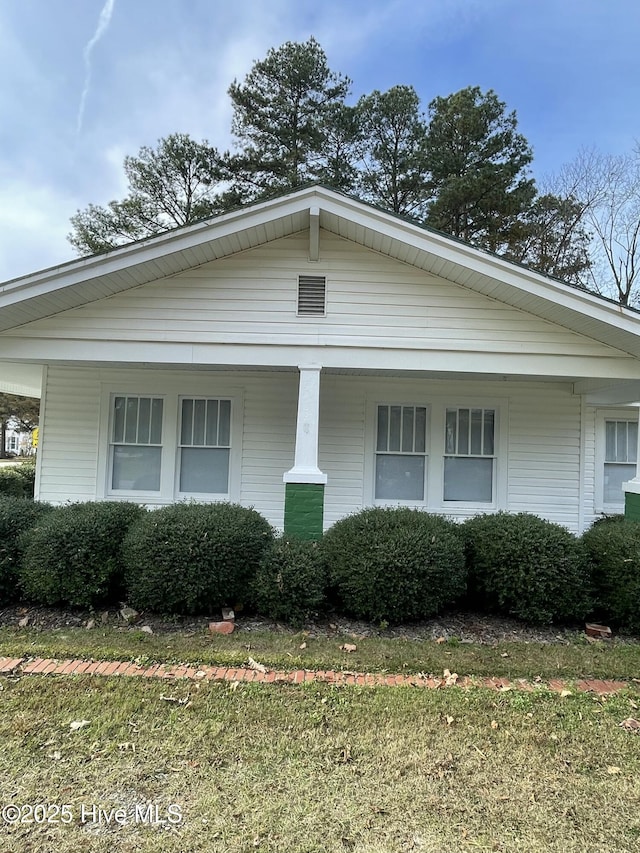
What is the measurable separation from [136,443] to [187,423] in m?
0.86

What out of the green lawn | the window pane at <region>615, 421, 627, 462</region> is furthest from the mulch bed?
the window pane at <region>615, 421, 627, 462</region>

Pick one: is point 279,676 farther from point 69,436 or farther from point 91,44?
point 91,44

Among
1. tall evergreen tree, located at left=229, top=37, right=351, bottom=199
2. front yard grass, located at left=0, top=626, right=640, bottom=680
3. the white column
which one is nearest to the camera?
front yard grass, located at left=0, top=626, right=640, bottom=680

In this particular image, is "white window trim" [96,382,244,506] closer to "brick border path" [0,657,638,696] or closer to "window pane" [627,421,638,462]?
"brick border path" [0,657,638,696]

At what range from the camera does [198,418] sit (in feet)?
26.0

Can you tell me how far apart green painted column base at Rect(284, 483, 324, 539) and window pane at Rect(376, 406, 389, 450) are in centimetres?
211

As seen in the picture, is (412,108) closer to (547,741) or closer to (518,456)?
(518,456)

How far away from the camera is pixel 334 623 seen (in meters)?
5.08

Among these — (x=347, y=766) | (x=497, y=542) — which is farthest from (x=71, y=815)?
(x=497, y=542)

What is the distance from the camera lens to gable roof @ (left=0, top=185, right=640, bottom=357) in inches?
234

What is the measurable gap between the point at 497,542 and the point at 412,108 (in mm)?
17478

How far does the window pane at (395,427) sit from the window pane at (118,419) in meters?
4.31

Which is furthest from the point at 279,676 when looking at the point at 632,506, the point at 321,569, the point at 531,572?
the point at 632,506

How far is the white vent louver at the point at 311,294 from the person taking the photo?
21.6ft
